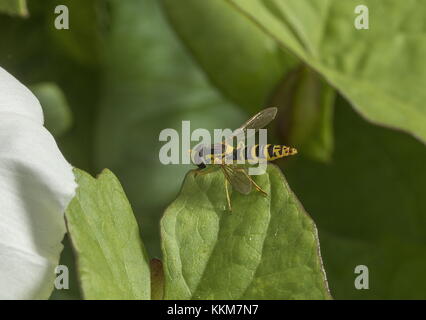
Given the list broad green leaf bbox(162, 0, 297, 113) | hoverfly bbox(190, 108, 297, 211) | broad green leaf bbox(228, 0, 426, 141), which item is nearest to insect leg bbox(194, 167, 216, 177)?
hoverfly bbox(190, 108, 297, 211)

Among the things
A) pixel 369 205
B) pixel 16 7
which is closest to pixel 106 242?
pixel 16 7

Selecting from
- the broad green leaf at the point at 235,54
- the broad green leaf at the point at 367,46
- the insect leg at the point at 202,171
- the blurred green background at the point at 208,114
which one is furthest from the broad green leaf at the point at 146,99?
the insect leg at the point at 202,171

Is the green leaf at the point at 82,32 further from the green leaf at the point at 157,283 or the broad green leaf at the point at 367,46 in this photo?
the green leaf at the point at 157,283

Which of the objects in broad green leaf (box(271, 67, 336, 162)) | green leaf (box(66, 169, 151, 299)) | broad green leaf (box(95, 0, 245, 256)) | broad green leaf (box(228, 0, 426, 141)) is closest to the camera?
green leaf (box(66, 169, 151, 299))

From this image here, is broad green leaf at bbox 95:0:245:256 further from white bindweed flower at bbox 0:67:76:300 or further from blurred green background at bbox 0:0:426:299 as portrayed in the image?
white bindweed flower at bbox 0:67:76:300

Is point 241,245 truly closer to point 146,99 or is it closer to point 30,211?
point 30,211

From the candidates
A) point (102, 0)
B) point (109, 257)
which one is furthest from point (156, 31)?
point (109, 257)
